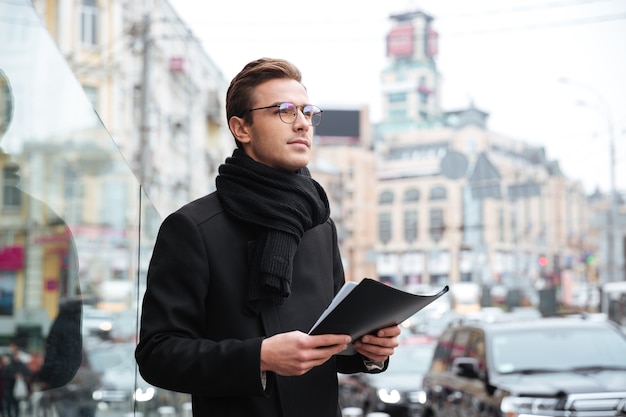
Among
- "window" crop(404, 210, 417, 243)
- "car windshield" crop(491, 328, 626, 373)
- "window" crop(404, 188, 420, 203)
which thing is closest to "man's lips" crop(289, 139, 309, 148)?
"car windshield" crop(491, 328, 626, 373)

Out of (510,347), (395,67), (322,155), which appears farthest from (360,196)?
(510,347)

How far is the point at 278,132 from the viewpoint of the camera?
2.54 meters

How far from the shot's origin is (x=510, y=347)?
900cm

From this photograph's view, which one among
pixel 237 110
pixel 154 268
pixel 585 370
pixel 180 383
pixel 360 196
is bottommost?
pixel 585 370

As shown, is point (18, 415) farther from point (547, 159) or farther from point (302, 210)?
point (547, 159)

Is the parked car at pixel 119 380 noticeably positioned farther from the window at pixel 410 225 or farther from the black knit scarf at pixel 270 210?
the window at pixel 410 225

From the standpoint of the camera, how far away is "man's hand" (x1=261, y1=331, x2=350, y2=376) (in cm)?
214

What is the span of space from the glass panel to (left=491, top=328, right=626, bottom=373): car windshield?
3217 mm

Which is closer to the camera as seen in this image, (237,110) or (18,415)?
(237,110)

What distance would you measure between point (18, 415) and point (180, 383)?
3.45 meters

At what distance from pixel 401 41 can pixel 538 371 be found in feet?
436

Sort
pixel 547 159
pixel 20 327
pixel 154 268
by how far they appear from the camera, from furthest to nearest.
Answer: pixel 547 159
pixel 20 327
pixel 154 268

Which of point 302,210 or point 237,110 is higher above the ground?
point 237,110

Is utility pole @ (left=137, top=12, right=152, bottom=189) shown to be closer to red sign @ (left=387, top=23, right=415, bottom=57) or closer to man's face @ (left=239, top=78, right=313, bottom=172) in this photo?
man's face @ (left=239, top=78, right=313, bottom=172)
